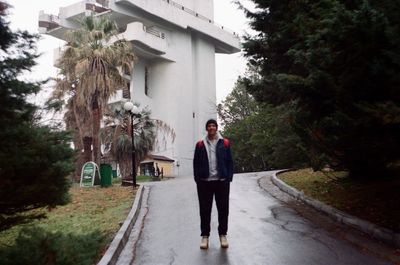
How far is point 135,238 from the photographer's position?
322 inches

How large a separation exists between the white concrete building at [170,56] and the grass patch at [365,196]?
24651 mm

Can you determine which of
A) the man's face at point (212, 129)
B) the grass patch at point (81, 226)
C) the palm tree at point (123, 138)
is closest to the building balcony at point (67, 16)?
the palm tree at point (123, 138)

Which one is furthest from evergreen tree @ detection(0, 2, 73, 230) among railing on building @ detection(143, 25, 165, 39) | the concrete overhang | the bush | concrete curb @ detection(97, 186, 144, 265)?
railing on building @ detection(143, 25, 165, 39)

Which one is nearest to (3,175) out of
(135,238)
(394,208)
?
(135,238)

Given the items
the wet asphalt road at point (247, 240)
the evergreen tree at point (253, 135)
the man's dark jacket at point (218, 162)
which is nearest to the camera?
the wet asphalt road at point (247, 240)

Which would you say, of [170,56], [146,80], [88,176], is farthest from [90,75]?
[146,80]

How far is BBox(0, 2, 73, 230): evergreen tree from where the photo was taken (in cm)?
525

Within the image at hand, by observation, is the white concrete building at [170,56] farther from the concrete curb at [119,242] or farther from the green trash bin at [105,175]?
the concrete curb at [119,242]

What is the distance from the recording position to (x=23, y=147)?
217 inches

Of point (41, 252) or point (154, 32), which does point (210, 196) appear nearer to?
point (41, 252)

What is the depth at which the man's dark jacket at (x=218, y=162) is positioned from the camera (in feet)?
21.5

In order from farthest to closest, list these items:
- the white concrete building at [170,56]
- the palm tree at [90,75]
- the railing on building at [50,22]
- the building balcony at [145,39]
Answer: the railing on building at [50,22] → the white concrete building at [170,56] → the building balcony at [145,39] → the palm tree at [90,75]

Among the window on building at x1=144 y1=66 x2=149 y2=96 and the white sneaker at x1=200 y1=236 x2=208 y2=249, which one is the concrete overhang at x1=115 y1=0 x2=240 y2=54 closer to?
the window on building at x1=144 y1=66 x2=149 y2=96

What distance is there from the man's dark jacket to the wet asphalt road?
1.12 m
